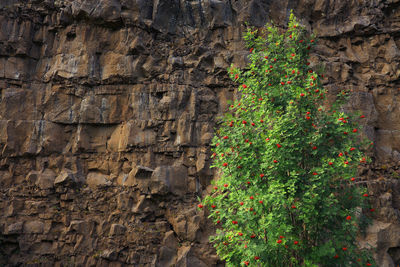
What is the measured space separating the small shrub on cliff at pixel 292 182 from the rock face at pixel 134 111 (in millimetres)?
6502

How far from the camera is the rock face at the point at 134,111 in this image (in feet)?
49.5

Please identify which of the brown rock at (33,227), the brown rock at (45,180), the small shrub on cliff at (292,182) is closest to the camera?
the small shrub on cliff at (292,182)

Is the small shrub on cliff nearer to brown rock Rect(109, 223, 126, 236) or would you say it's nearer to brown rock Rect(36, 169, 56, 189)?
brown rock Rect(109, 223, 126, 236)

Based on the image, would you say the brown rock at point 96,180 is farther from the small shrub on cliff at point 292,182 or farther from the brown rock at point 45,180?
the small shrub on cliff at point 292,182

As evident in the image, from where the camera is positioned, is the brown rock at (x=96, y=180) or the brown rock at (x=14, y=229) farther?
the brown rock at (x=96, y=180)

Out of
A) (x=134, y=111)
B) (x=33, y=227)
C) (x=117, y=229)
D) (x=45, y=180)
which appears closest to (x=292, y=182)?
(x=117, y=229)

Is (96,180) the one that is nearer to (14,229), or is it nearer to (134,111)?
(134,111)

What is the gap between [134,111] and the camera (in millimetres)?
16781

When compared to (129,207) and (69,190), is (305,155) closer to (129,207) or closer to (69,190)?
(129,207)

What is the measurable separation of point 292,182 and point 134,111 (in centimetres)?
1019

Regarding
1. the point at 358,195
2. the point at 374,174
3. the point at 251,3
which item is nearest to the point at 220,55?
the point at 251,3

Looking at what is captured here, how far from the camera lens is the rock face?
1508 centimetres

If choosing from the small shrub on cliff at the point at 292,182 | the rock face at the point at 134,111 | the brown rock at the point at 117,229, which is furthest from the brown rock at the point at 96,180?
the small shrub on cliff at the point at 292,182

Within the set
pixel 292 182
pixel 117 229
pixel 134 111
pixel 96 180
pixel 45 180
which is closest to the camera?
pixel 292 182
